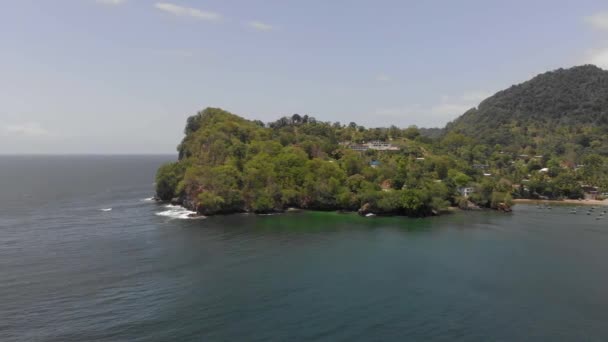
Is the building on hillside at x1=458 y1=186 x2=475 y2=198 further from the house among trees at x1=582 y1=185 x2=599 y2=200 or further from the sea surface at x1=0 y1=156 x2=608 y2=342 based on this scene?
the house among trees at x1=582 y1=185 x2=599 y2=200

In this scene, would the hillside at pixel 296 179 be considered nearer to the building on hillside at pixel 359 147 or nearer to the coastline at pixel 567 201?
the coastline at pixel 567 201

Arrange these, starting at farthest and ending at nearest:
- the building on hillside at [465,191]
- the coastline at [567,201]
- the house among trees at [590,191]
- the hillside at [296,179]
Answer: the house among trees at [590,191], the coastline at [567,201], the building on hillside at [465,191], the hillside at [296,179]

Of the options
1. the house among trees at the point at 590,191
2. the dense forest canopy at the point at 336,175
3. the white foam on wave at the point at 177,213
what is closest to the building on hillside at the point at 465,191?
the dense forest canopy at the point at 336,175

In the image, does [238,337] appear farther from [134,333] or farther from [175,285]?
[175,285]

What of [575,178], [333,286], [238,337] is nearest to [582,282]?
[333,286]

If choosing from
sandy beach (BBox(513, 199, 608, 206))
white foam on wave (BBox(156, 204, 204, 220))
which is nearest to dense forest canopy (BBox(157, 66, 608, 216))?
white foam on wave (BBox(156, 204, 204, 220))

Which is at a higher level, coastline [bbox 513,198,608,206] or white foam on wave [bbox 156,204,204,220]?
white foam on wave [bbox 156,204,204,220]
